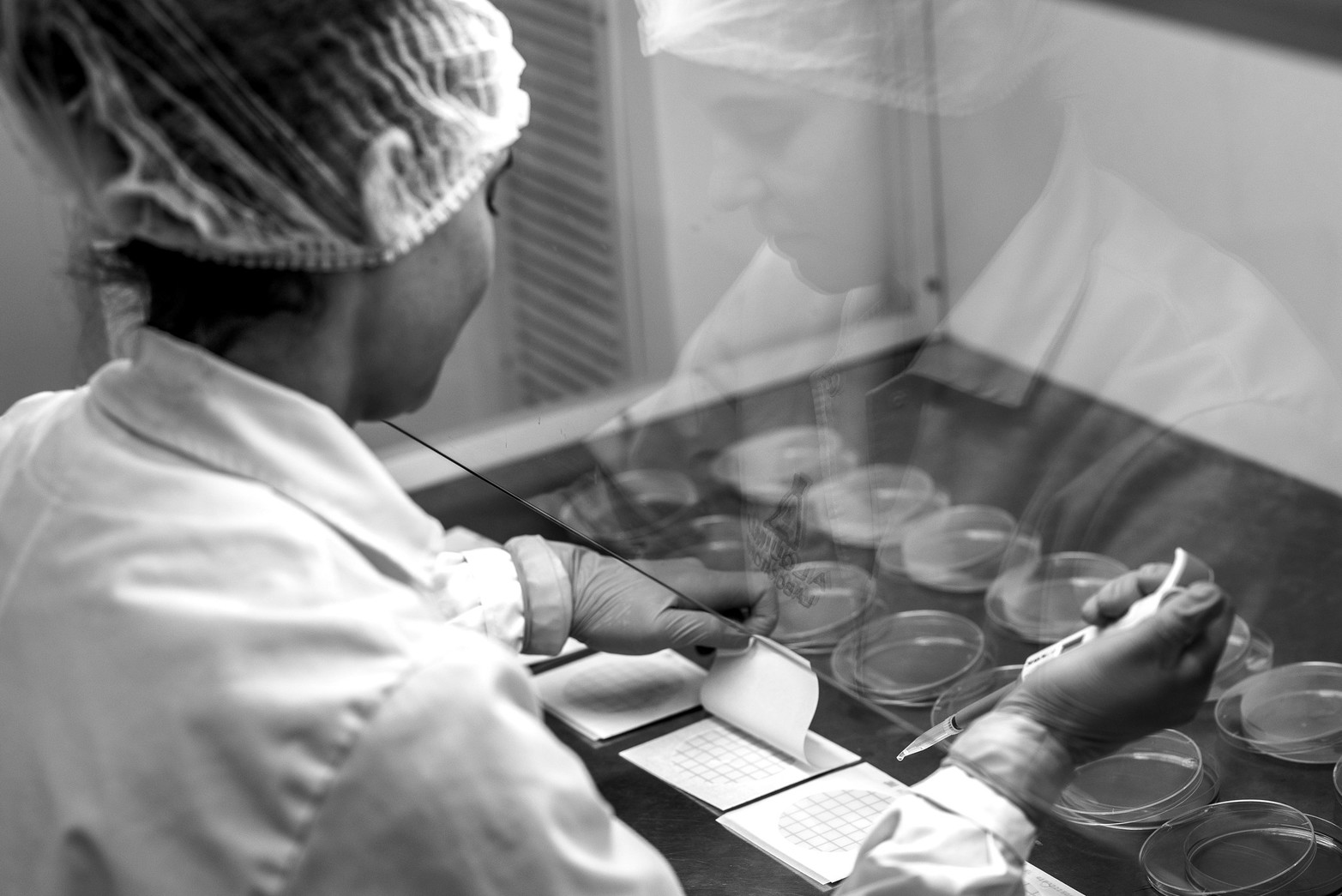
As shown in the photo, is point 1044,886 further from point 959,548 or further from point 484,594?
point 484,594

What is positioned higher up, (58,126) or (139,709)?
(58,126)

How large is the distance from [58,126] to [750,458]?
0.80 meters

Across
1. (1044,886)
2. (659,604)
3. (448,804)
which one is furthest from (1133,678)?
(659,604)

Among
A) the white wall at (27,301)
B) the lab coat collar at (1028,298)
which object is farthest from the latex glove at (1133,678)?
the white wall at (27,301)

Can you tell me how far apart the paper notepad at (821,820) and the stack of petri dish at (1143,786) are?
16cm

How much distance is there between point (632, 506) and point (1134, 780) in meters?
0.54

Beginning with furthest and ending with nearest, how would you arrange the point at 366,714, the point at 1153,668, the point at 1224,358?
the point at 1224,358 → the point at 1153,668 → the point at 366,714

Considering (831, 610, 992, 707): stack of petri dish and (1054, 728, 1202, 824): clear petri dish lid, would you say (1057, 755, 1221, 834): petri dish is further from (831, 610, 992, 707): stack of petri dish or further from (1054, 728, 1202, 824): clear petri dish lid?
(831, 610, 992, 707): stack of petri dish

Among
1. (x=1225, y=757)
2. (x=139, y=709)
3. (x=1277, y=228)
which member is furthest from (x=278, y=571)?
(x=1225, y=757)

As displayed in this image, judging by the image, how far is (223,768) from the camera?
0.76 meters

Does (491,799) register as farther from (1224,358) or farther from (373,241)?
(1224,358)

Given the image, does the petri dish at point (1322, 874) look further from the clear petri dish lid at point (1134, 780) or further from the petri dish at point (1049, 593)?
the petri dish at point (1049, 593)

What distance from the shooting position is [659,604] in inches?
59.8

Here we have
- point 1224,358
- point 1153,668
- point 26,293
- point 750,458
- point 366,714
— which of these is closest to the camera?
point 366,714
